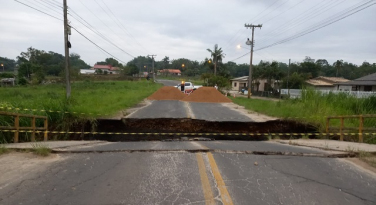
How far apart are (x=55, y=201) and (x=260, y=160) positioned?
4.27 metres

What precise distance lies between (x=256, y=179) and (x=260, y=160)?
55.5 inches

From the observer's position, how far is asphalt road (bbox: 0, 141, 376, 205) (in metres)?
4.04

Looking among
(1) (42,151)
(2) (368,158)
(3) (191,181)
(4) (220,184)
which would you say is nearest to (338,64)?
(2) (368,158)

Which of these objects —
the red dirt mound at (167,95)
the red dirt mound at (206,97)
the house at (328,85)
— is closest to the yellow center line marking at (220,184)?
the red dirt mound at (206,97)

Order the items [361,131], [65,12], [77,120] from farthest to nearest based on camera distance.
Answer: [65,12] < [77,120] < [361,131]

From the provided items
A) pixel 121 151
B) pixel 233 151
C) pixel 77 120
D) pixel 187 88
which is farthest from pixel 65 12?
pixel 187 88

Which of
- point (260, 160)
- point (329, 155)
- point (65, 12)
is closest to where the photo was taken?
point (260, 160)

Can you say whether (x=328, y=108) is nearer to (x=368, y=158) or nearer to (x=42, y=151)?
(x=368, y=158)

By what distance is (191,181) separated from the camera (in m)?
4.68

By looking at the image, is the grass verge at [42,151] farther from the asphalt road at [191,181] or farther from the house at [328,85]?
the house at [328,85]

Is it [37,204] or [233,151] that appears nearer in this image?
[37,204]

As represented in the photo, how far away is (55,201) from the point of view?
153 inches

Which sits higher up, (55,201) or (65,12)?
(65,12)

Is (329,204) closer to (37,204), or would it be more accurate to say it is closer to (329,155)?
(329,155)
